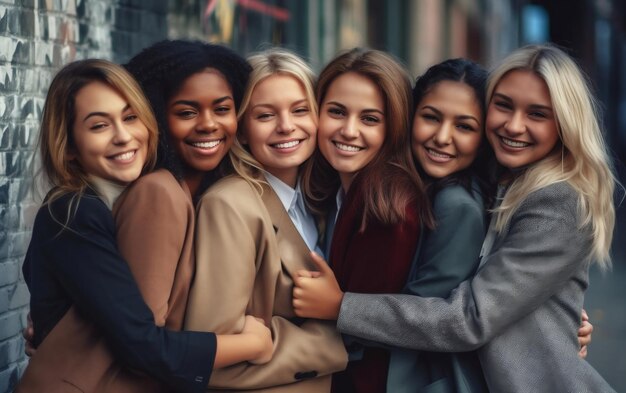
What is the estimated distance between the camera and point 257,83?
3705mm

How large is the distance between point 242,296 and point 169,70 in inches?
32.5

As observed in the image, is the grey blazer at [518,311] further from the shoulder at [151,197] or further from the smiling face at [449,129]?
the shoulder at [151,197]

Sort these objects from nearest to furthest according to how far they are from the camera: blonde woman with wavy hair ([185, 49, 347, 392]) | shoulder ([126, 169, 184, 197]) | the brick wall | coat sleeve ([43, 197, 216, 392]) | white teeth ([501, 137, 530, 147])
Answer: coat sleeve ([43, 197, 216, 392]) → shoulder ([126, 169, 184, 197]) → blonde woman with wavy hair ([185, 49, 347, 392]) → white teeth ([501, 137, 530, 147]) → the brick wall

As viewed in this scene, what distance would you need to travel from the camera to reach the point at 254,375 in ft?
11.0

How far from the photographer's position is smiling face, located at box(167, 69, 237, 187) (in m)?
3.54

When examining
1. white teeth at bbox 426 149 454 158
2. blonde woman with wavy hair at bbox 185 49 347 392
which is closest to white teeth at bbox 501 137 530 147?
white teeth at bbox 426 149 454 158

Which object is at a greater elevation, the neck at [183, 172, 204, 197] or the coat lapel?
the neck at [183, 172, 204, 197]

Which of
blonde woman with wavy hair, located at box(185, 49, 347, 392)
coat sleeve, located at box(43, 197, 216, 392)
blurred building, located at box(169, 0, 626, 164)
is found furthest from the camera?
blurred building, located at box(169, 0, 626, 164)

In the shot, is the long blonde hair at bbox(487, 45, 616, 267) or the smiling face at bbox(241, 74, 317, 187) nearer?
the long blonde hair at bbox(487, 45, 616, 267)

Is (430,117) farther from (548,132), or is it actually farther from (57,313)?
(57,313)

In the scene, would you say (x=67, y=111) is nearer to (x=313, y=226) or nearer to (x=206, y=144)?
(x=206, y=144)

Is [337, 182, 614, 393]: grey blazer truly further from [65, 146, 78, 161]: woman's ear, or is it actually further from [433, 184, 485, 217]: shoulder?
[65, 146, 78, 161]: woman's ear

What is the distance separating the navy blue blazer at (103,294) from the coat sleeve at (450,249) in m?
0.76

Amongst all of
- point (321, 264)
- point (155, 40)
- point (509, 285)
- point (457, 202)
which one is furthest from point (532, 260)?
point (155, 40)
